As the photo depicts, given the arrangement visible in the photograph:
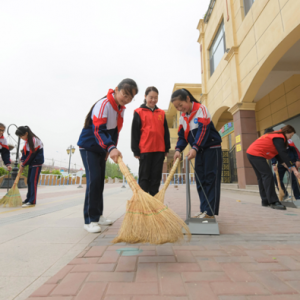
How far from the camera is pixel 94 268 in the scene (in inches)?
56.6

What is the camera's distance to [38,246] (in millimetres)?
1919

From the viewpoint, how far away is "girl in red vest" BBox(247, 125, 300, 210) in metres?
4.07

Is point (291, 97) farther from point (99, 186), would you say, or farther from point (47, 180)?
point (47, 180)

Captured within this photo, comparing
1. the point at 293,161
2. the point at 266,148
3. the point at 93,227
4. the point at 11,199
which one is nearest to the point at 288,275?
the point at 93,227

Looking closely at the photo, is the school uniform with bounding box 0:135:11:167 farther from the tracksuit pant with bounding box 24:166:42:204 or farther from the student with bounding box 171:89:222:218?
the student with bounding box 171:89:222:218

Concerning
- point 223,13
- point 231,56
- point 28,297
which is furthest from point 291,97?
point 28,297

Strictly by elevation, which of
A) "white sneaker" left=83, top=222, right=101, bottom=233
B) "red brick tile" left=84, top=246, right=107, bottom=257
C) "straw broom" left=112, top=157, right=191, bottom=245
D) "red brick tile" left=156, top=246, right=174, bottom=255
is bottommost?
"red brick tile" left=84, top=246, right=107, bottom=257

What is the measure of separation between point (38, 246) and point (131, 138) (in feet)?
5.89

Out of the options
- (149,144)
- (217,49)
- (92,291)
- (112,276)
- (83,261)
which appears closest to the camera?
(92,291)

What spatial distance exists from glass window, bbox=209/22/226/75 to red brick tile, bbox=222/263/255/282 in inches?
446

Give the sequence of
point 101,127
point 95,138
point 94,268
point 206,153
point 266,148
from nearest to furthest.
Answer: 1. point 94,268
2. point 101,127
3. point 95,138
4. point 206,153
5. point 266,148

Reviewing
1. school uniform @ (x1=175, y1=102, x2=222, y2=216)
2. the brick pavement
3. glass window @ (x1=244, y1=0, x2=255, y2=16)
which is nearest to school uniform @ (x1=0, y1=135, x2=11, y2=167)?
the brick pavement

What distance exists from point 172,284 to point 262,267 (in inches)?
27.1

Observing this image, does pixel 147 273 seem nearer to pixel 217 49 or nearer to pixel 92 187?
pixel 92 187
